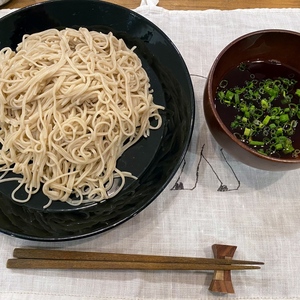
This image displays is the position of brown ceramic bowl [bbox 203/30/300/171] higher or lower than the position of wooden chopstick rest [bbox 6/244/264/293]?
higher

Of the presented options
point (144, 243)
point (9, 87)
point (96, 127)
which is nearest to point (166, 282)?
point (144, 243)

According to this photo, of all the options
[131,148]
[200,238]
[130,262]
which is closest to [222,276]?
[200,238]

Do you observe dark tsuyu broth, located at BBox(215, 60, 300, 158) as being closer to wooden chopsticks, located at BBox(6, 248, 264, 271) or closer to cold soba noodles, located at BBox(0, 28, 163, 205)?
cold soba noodles, located at BBox(0, 28, 163, 205)

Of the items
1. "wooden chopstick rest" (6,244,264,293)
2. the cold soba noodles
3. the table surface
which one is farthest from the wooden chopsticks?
the table surface

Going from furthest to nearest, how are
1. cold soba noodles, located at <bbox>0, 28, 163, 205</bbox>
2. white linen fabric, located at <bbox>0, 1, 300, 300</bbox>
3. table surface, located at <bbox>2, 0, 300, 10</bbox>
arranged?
table surface, located at <bbox>2, 0, 300, 10</bbox>
cold soba noodles, located at <bbox>0, 28, 163, 205</bbox>
white linen fabric, located at <bbox>0, 1, 300, 300</bbox>

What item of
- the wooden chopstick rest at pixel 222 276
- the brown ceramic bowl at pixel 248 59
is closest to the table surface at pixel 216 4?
Answer: the brown ceramic bowl at pixel 248 59
